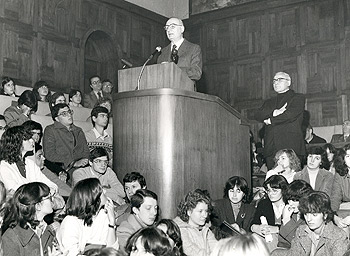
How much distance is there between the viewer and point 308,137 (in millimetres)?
7629

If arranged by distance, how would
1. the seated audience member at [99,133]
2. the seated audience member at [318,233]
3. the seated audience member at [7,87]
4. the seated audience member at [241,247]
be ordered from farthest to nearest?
the seated audience member at [7,87] → the seated audience member at [99,133] → the seated audience member at [318,233] → the seated audience member at [241,247]

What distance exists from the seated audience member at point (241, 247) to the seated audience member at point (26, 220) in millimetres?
1611

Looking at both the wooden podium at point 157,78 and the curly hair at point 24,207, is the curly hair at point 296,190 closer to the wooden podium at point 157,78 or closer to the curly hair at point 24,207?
the wooden podium at point 157,78

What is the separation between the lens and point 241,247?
1.90 meters

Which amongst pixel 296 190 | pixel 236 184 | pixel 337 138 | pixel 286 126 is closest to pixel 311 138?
pixel 337 138

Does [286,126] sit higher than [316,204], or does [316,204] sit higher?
[286,126]

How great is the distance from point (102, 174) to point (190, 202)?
1160 millimetres

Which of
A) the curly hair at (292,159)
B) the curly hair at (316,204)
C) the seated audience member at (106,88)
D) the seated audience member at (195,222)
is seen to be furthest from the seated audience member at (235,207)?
the seated audience member at (106,88)

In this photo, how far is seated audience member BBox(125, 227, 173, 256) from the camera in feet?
7.99

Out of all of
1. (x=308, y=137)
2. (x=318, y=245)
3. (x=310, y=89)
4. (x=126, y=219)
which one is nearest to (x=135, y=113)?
(x=126, y=219)

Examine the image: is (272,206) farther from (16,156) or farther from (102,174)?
(16,156)

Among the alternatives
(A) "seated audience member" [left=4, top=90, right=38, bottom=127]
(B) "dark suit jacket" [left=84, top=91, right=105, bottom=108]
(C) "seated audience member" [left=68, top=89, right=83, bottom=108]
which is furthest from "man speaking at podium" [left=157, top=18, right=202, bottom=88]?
(B) "dark suit jacket" [left=84, top=91, right=105, bottom=108]

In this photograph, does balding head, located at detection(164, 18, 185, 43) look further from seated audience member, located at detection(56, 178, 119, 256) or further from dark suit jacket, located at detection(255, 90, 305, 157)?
seated audience member, located at detection(56, 178, 119, 256)

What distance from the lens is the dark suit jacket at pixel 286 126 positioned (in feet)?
17.9
